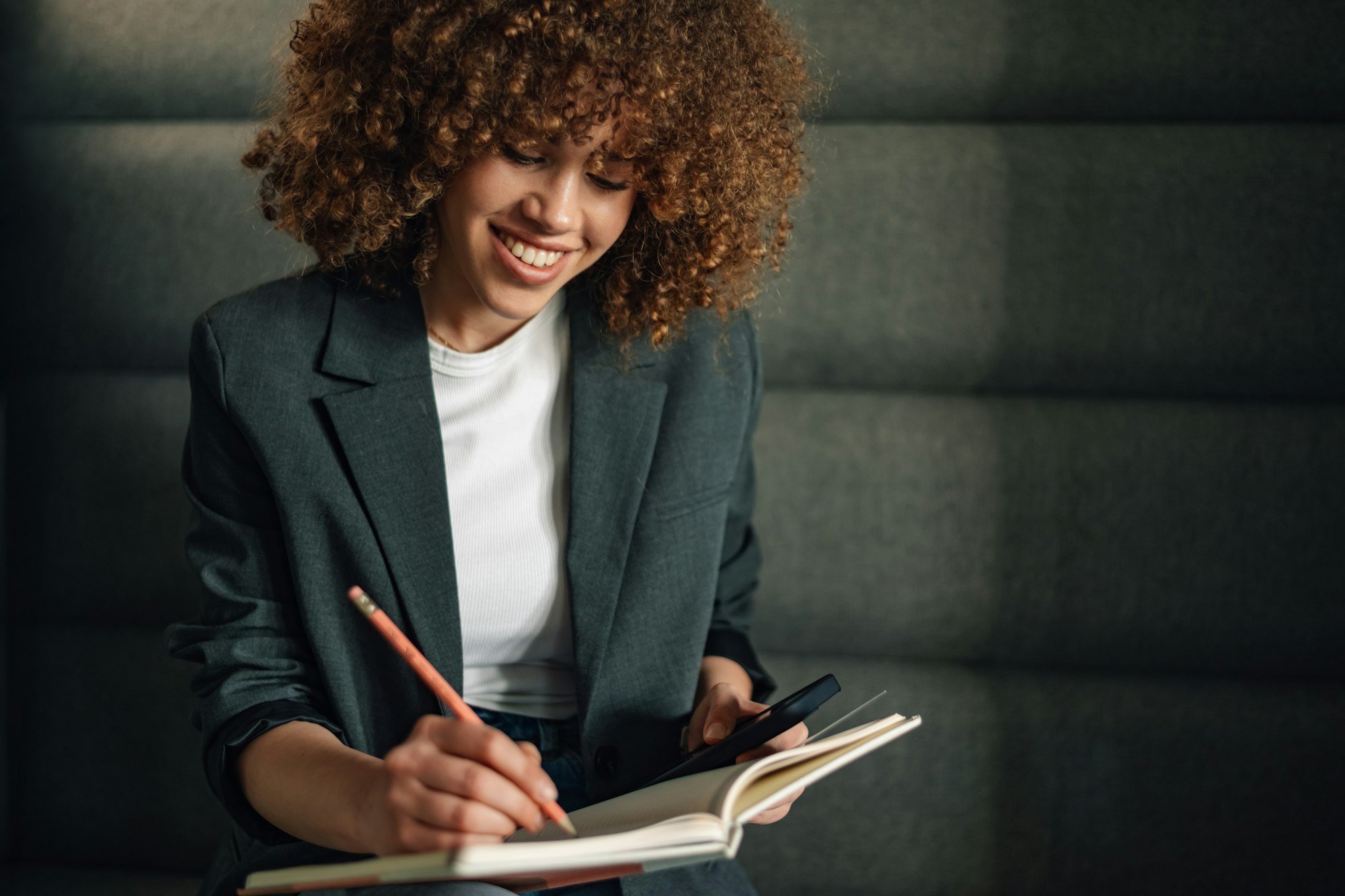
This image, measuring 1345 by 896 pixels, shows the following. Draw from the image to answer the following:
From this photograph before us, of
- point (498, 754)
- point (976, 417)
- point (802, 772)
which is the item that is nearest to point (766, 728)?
point (802, 772)

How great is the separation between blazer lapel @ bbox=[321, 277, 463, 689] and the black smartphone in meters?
0.23

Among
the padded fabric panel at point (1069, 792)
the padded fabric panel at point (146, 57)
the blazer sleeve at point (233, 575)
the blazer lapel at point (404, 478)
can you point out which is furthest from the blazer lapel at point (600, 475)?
the padded fabric panel at point (146, 57)

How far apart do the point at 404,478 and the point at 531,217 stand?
0.23 meters

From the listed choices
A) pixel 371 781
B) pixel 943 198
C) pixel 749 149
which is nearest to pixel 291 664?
pixel 371 781

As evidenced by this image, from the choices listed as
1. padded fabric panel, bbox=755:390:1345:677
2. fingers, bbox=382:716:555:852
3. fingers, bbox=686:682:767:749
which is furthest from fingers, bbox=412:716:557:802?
padded fabric panel, bbox=755:390:1345:677

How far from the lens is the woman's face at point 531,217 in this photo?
78 centimetres

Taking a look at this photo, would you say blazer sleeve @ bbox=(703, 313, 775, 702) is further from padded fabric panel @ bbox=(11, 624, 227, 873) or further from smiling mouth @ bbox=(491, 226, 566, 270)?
padded fabric panel @ bbox=(11, 624, 227, 873)

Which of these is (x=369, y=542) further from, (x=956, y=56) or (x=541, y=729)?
(x=956, y=56)

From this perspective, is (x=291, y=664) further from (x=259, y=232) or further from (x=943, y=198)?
(x=943, y=198)

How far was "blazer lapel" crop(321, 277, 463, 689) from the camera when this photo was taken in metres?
0.81

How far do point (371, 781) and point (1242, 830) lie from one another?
982mm

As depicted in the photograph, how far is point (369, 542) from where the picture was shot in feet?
2.65

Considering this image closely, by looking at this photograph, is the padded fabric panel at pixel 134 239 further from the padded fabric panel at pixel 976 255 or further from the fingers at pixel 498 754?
the fingers at pixel 498 754

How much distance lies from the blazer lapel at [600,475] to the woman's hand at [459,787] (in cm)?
29
